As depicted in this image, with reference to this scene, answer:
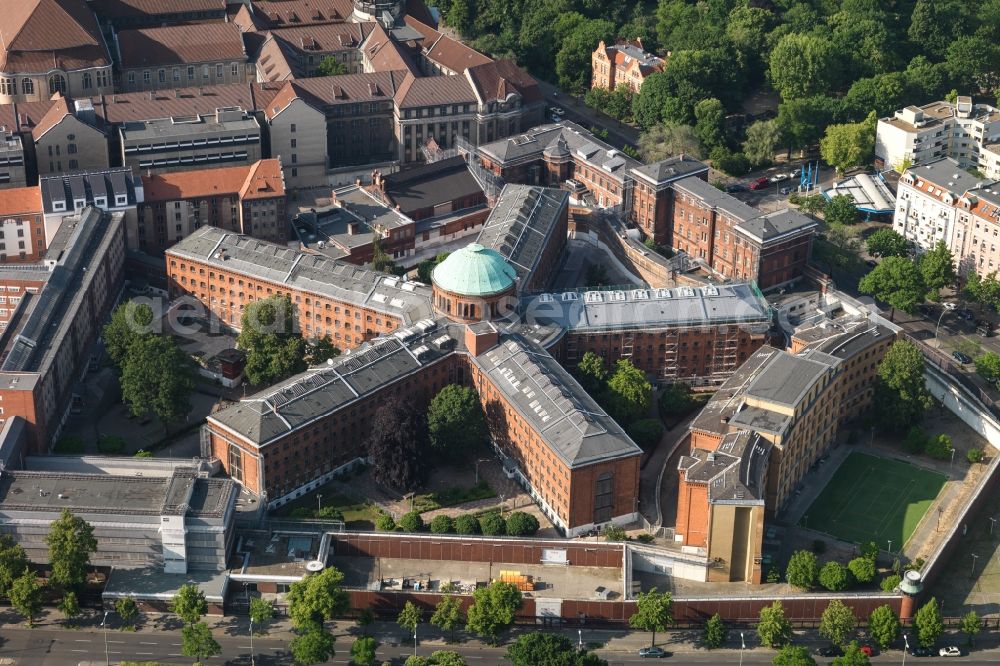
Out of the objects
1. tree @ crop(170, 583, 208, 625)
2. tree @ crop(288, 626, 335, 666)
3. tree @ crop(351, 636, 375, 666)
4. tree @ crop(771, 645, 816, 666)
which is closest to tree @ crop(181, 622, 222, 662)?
tree @ crop(170, 583, 208, 625)

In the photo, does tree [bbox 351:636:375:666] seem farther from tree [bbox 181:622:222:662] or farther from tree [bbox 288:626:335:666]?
tree [bbox 181:622:222:662]

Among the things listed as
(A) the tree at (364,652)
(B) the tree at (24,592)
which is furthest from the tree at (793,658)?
(B) the tree at (24,592)

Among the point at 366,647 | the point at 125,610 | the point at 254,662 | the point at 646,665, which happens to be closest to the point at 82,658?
the point at 125,610

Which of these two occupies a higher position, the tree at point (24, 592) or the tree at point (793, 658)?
the tree at point (24, 592)

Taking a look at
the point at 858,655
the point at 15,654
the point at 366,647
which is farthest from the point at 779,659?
the point at 15,654

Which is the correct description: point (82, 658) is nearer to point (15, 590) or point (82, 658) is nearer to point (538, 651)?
point (15, 590)

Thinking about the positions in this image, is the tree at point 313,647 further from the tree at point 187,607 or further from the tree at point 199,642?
the tree at point 187,607
